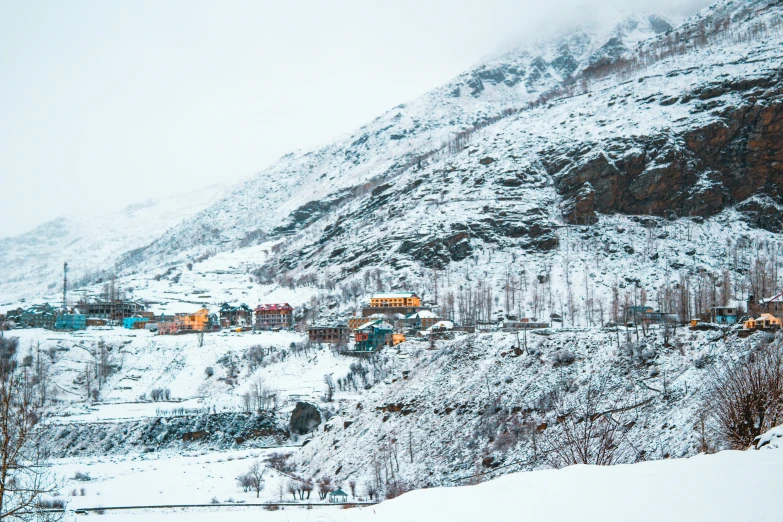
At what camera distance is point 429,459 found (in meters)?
44.6

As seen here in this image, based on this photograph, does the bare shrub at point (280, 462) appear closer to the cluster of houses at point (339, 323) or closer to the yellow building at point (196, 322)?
the cluster of houses at point (339, 323)

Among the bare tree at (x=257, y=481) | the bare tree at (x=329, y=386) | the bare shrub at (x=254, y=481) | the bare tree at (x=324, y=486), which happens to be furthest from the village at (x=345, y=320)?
Result: the bare tree at (x=324, y=486)

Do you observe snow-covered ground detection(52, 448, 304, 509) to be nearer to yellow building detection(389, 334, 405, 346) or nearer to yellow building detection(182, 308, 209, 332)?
yellow building detection(389, 334, 405, 346)

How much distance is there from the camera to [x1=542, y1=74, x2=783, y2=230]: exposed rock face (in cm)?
13475

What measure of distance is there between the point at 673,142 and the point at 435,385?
112707mm

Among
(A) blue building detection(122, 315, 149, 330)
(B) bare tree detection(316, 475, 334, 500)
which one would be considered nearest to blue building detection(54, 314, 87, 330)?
(A) blue building detection(122, 315, 149, 330)

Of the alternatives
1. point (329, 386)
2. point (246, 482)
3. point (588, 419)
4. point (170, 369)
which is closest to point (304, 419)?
point (329, 386)

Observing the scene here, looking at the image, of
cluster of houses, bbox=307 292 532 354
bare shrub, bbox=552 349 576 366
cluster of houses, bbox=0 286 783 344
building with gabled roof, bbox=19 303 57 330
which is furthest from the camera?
building with gabled roof, bbox=19 303 57 330

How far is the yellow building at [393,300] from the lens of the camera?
118m

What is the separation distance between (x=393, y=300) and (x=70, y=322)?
2479 inches

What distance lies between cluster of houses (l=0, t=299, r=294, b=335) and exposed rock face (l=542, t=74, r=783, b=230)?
70.6 metres

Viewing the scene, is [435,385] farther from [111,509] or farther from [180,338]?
[180,338]

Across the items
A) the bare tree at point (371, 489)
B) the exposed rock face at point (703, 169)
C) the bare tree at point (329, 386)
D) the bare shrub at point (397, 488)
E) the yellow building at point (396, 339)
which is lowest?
the bare tree at point (371, 489)

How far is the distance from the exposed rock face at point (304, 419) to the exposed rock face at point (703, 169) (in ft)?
292
